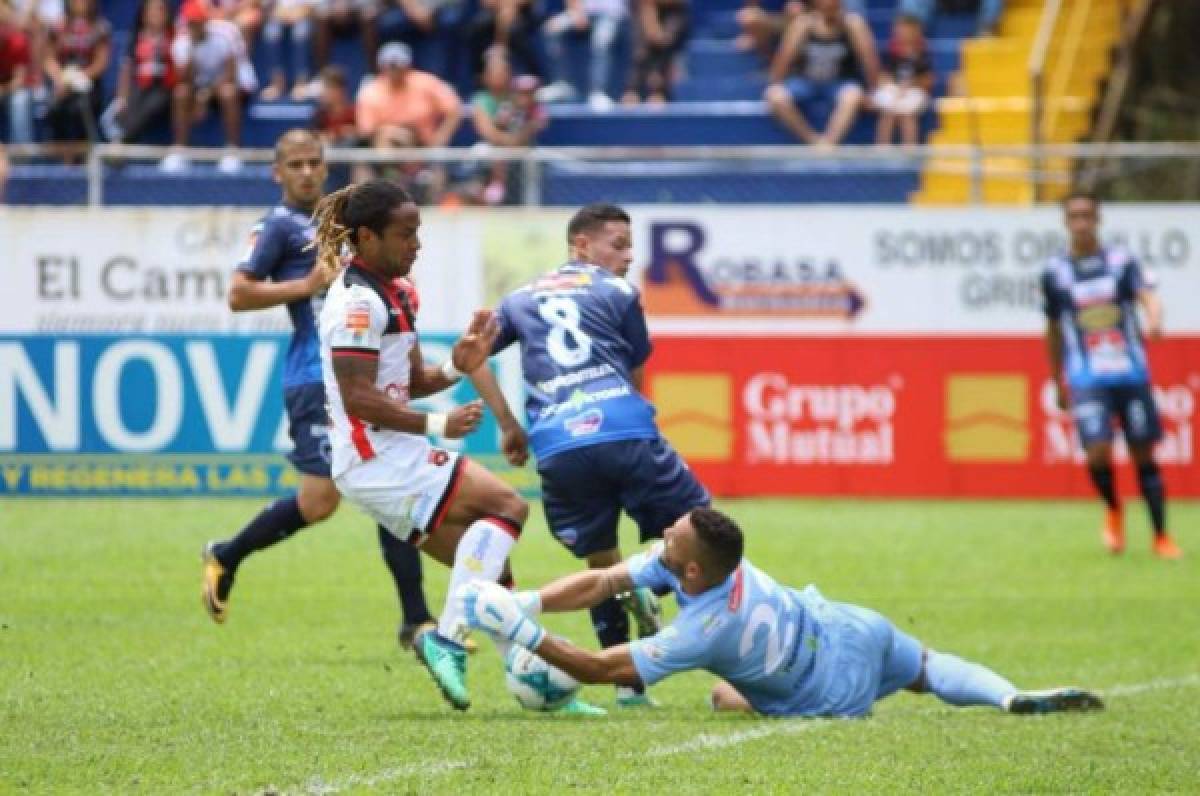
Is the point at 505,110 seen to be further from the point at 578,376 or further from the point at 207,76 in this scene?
the point at 578,376

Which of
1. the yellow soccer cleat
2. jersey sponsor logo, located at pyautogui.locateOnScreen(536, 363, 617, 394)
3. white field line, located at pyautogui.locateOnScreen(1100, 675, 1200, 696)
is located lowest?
the yellow soccer cleat

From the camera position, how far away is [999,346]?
789 inches

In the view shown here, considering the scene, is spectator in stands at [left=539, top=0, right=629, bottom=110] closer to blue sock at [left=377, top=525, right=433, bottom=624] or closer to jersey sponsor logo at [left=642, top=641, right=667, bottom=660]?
blue sock at [left=377, top=525, right=433, bottom=624]

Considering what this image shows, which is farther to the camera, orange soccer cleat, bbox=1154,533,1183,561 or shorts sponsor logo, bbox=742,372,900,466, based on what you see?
shorts sponsor logo, bbox=742,372,900,466

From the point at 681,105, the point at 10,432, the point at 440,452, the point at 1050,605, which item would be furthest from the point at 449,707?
the point at 681,105

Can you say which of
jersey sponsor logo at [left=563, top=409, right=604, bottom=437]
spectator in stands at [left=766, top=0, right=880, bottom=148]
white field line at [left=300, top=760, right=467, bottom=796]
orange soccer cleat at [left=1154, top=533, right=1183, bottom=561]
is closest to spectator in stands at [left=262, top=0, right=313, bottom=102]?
spectator in stands at [left=766, top=0, right=880, bottom=148]

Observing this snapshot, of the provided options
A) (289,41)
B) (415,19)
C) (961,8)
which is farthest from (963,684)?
(289,41)

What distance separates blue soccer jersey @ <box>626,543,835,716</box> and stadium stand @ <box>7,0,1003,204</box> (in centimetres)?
1201

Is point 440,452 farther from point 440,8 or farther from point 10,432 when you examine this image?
point 440,8

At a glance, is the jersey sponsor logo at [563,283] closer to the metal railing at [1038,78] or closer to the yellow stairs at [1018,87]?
the metal railing at [1038,78]

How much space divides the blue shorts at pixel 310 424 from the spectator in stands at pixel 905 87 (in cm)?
1241

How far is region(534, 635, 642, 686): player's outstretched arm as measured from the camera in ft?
28.2

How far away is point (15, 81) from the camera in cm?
2392

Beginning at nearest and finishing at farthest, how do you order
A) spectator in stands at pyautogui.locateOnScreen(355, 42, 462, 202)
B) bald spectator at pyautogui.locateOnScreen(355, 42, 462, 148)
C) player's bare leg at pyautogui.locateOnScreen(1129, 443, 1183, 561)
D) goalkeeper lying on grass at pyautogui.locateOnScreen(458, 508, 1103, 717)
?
goalkeeper lying on grass at pyautogui.locateOnScreen(458, 508, 1103, 717), player's bare leg at pyautogui.locateOnScreen(1129, 443, 1183, 561), spectator in stands at pyautogui.locateOnScreen(355, 42, 462, 202), bald spectator at pyautogui.locateOnScreen(355, 42, 462, 148)
